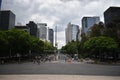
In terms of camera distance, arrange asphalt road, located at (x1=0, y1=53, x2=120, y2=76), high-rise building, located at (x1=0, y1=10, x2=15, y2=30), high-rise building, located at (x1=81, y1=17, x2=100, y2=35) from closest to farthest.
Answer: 1. asphalt road, located at (x1=0, y1=53, x2=120, y2=76)
2. high-rise building, located at (x1=0, y1=10, x2=15, y2=30)
3. high-rise building, located at (x1=81, y1=17, x2=100, y2=35)

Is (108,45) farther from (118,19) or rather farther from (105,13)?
(105,13)

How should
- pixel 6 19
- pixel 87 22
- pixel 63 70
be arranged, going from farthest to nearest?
pixel 87 22 → pixel 6 19 → pixel 63 70

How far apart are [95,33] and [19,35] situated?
31.8 metres

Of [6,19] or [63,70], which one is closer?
[63,70]

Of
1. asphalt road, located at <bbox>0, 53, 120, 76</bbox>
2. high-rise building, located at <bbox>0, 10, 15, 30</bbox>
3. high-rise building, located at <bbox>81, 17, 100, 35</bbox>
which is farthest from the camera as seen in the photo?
high-rise building, located at <bbox>81, 17, 100, 35</bbox>

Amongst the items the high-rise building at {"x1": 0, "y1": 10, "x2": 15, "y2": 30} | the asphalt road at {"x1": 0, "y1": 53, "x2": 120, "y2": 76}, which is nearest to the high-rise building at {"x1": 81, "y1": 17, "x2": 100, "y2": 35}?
the high-rise building at {"x1": 0, "y1": 10, "x2": 15, "y2": 30}

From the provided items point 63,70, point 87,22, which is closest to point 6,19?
point 87,22

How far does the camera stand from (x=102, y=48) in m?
67.4

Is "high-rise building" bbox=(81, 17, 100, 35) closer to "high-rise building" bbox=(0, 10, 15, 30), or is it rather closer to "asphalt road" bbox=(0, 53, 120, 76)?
"high-rise building" bbox=(0, 10, 15, 30)

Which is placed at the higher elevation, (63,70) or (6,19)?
(6,19)

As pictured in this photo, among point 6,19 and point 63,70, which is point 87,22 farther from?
point 63,70

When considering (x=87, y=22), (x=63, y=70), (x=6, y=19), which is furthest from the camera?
(x=87, y=22)

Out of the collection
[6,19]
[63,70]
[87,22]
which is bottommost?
[63,70]

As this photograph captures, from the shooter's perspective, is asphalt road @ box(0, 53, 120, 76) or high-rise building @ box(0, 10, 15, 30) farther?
high-rise building @ box(0, 10, 15, 30)
